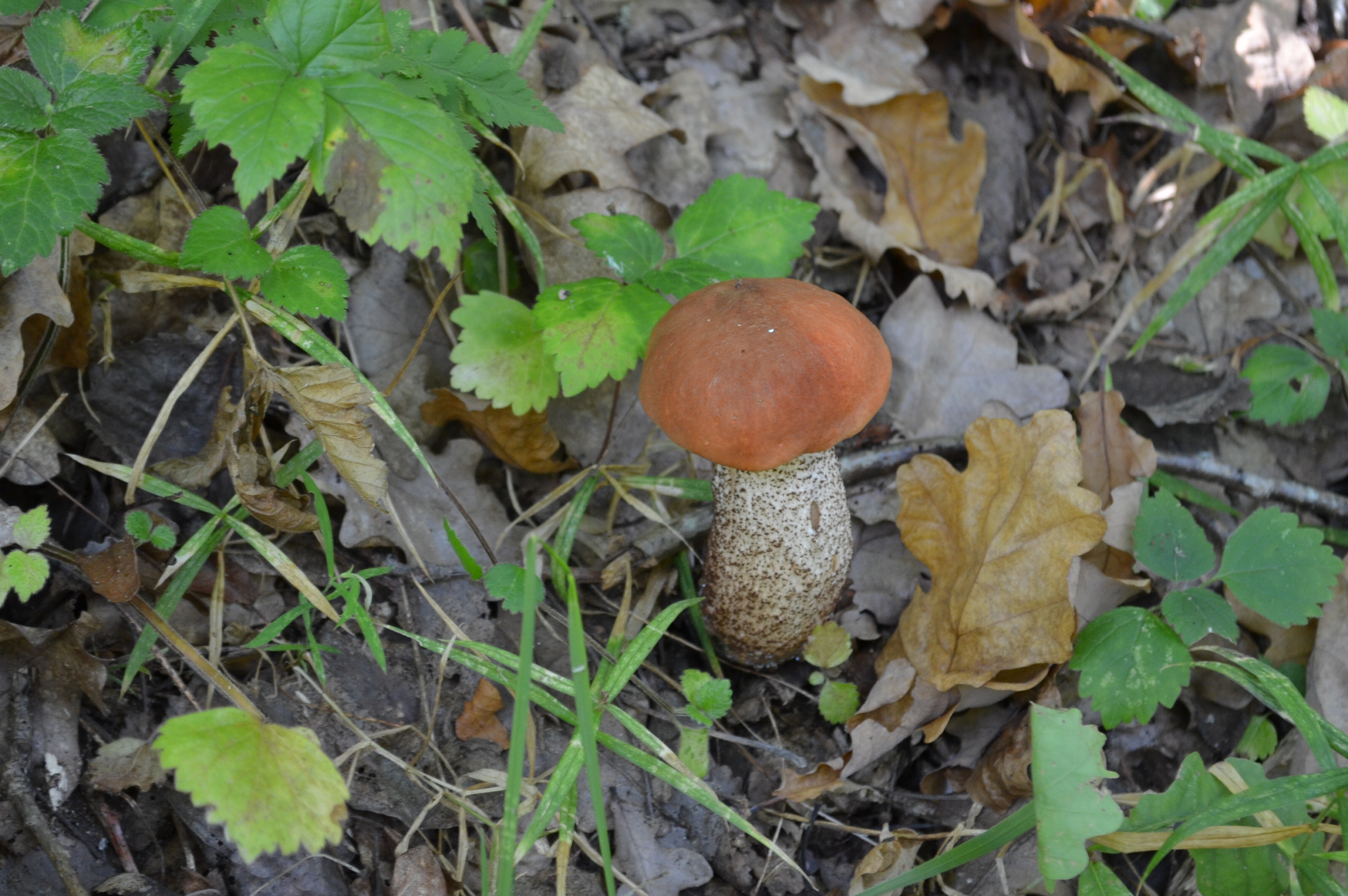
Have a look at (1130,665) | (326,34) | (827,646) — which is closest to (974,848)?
(1130,665)

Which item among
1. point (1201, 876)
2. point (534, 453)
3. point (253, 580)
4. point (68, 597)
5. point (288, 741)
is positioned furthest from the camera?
point (534, 453)

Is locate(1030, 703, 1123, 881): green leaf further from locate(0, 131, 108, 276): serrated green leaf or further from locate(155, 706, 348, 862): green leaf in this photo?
locate(0, 131, 108, 276): serrated green leaf

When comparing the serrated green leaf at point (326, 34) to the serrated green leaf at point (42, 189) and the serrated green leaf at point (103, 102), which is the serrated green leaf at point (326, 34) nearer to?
the serrated green leaf at point (103, 102)

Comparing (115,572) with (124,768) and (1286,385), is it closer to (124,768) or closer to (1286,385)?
(124,768)

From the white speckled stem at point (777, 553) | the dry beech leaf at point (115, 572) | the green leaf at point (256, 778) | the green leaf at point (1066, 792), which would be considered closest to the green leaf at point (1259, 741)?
the green leaf at point (1066, 792)

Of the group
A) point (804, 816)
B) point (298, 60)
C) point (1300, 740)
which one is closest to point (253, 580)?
point (298, 60)

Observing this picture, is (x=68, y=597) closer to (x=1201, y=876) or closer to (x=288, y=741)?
(x=288, y=741)
